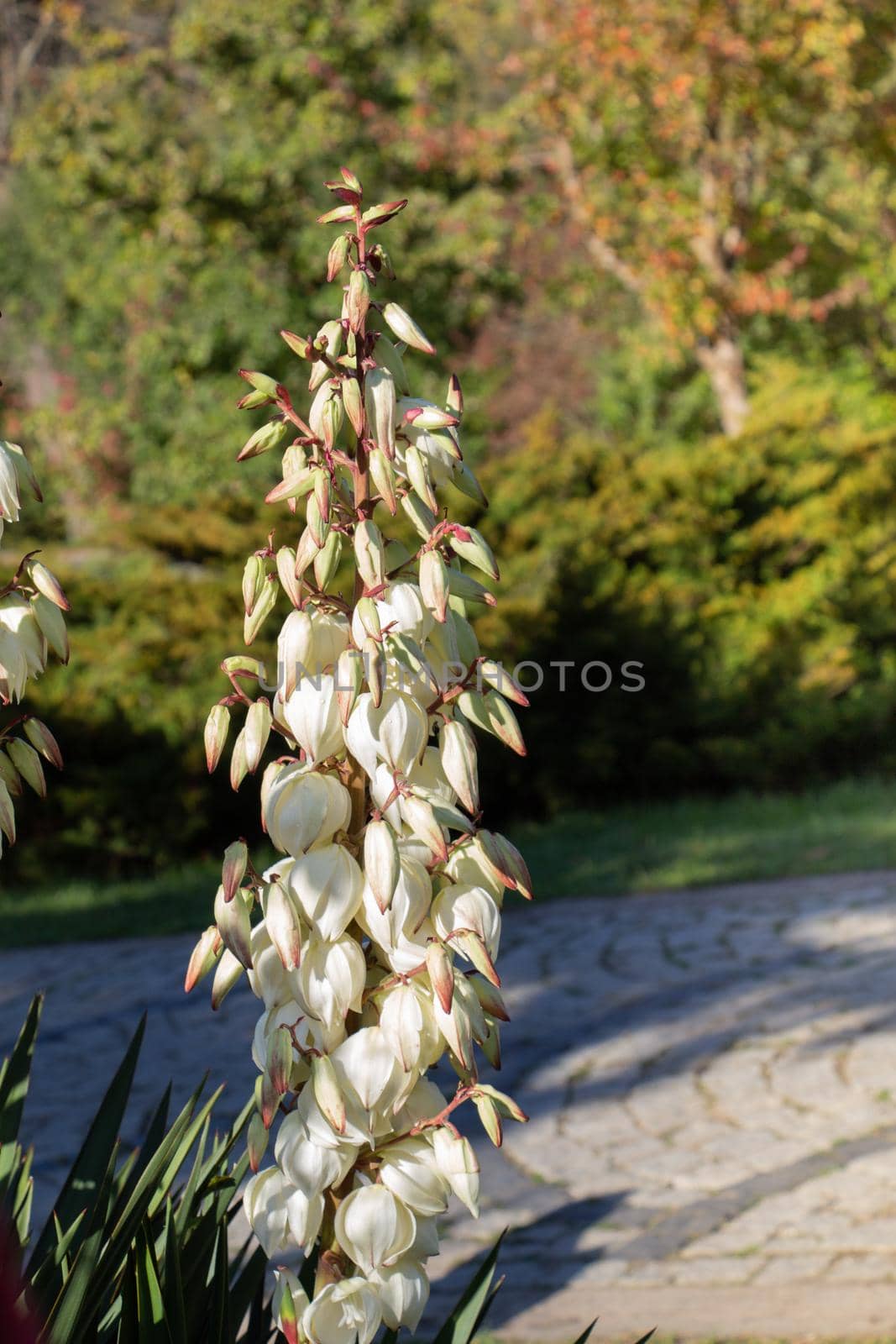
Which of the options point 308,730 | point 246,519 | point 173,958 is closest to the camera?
point 308,730

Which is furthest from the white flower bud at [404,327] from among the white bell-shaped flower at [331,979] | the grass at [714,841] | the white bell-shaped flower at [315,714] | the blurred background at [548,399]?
the blurred background at [548,399]

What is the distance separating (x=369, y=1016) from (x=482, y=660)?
355 mm

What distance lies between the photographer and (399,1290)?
1323mm

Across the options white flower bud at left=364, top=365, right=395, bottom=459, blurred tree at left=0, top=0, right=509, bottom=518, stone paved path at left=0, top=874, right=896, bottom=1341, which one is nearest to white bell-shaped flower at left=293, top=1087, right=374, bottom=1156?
white flower bud at left=364, top=365, right=395, bottom=459

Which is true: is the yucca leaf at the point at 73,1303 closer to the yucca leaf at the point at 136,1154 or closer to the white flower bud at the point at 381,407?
the yucca leaf at the point at 136,1154

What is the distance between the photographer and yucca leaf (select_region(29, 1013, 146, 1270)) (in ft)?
6.22

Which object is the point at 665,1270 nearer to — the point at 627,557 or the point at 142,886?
the point at 142,886

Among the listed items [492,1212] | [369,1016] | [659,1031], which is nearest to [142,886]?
[659,1031]

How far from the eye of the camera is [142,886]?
7863 millimetres

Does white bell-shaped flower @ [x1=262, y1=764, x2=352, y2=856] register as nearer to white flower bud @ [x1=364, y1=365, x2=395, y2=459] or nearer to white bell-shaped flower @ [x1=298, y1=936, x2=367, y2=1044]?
white bell-shaped flower @ [x1=298, y1=936, x2=367, y2=1044]

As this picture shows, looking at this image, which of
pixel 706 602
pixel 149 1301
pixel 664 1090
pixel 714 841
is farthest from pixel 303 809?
pixel 706 602

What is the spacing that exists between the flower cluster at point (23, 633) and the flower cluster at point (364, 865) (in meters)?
0.21

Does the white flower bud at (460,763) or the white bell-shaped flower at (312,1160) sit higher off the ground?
the white flower bud at (460,763)

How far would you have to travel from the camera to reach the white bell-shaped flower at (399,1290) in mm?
1321
